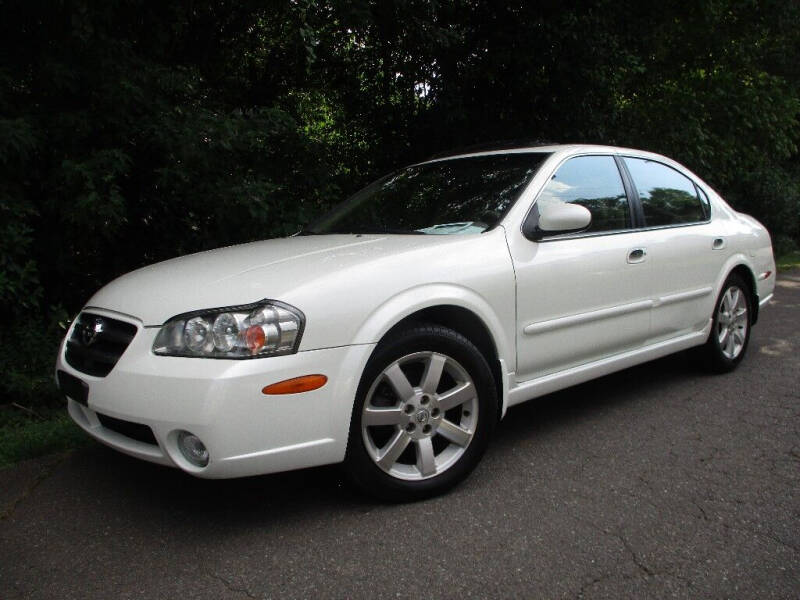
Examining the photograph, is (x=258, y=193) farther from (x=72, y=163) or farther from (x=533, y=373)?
(x=533, y=373)

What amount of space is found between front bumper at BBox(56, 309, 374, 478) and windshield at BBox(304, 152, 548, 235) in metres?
1.02

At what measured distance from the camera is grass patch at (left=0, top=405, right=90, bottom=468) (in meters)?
3.51

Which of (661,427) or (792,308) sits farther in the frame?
(792,308)

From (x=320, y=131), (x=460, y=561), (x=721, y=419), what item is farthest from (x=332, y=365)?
(x=320, y=131)

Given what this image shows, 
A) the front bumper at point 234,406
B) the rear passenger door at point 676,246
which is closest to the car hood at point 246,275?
the front bumper at point 234,406

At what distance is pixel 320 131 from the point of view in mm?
7152

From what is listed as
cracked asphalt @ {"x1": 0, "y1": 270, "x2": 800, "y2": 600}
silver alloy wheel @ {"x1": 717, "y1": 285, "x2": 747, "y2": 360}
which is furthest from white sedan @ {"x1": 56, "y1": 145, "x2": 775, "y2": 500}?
silver alloy wheel @ {"x1": 717, "y1": 285, "x2": 747, "y2": 360}

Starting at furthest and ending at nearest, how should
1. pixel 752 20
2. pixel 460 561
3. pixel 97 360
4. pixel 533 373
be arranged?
pixel 752 20 < pixel 533 373 < pixel 97 360 < pixel 460 561

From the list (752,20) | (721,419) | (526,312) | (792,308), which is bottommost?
(792,308)

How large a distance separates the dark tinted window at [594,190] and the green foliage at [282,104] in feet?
8.07

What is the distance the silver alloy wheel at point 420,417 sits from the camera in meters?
2.77

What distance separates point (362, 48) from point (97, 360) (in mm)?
5434

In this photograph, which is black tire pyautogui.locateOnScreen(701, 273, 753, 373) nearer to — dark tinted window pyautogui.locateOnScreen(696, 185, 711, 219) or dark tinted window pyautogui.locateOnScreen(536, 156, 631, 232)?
dark tinted window pyautogui.locateOnScreen(696, 185, 711, 219)

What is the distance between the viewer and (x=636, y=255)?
3840 millimetres
